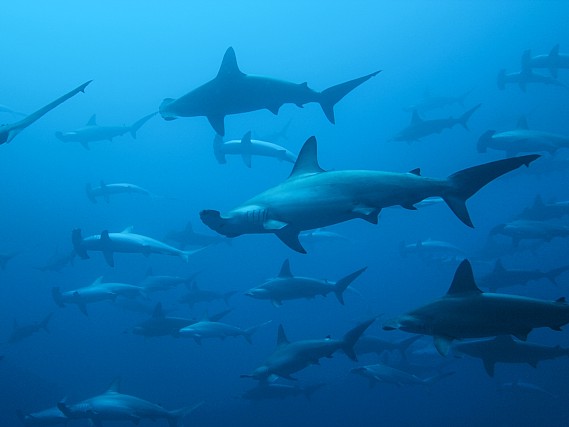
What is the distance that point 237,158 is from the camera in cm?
8112

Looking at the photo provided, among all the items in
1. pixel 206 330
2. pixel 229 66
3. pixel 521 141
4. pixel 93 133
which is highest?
pixel 93 133

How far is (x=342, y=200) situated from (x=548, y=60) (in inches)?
775

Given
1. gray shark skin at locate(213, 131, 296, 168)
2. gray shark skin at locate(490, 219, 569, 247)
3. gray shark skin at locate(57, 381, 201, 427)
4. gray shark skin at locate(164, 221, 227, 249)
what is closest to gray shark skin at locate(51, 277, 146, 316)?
gray shark skin at locate(164, 221, 227, 249)

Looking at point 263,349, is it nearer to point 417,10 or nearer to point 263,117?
point 417,10

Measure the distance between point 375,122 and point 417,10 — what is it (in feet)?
79.9

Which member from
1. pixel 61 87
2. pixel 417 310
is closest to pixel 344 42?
pixel 61 87

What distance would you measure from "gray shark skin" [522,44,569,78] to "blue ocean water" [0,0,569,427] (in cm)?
1057

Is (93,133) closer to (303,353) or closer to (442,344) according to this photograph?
(303,353)

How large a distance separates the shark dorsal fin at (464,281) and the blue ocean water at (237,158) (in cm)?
1960

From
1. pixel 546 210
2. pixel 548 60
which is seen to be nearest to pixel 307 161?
pixel 546 210

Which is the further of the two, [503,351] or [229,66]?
[503,351]

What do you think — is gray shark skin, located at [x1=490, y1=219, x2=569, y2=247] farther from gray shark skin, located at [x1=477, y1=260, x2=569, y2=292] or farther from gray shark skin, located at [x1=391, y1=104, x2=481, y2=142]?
gray shark skin, located at [x1=391, y1=104, x2=481, y2=142]

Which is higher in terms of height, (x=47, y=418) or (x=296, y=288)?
(x=296, y=288)

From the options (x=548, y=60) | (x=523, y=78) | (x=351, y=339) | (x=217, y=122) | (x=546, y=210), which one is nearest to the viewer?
(x=217, y=122)
